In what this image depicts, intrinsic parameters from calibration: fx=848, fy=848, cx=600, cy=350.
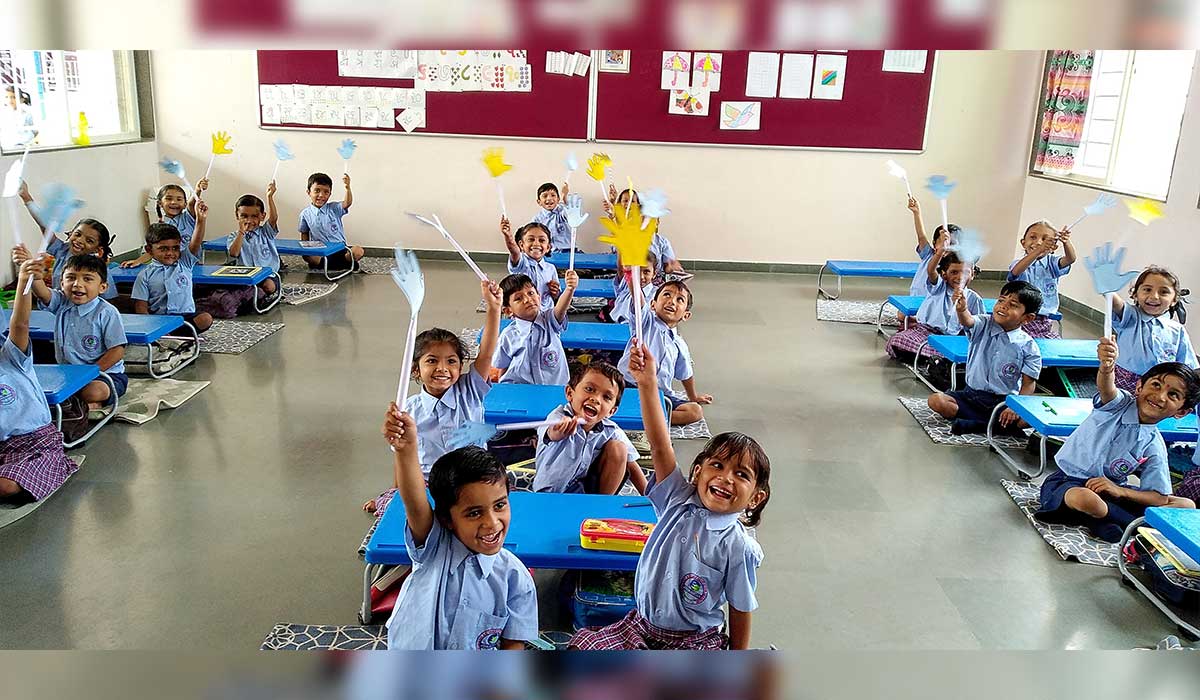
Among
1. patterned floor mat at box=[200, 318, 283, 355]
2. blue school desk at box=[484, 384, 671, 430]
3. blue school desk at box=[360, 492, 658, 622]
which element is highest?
blue school desk at box=[484, 384, 671, 430]

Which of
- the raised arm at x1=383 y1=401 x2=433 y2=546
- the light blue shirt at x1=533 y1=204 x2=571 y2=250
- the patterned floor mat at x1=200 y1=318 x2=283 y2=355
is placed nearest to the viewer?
the raised arm at x1=383 y1=401 x2=433 y2=546

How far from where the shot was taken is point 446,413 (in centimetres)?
329

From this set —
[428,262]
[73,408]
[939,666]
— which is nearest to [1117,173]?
[428,262]

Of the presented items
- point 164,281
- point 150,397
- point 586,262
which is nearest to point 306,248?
point 164,281

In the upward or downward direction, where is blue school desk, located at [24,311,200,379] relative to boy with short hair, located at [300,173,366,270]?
downward

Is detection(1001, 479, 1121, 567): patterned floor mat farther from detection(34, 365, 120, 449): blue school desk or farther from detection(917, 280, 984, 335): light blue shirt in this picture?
detection(34, 365, 120, 449): blue school desk

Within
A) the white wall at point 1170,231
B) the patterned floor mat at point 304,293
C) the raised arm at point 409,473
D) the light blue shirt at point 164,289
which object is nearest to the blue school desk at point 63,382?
the light blue shirt at point 164,289

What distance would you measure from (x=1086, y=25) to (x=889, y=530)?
370 cm

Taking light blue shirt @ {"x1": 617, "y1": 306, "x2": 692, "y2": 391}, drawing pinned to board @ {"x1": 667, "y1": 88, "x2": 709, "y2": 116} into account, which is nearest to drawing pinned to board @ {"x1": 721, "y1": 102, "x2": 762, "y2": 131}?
drawing pinned to board @ {"x1": 667, "y1": 88, "x2": 709, "y2": 116}

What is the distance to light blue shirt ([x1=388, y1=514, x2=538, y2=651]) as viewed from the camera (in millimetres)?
2055

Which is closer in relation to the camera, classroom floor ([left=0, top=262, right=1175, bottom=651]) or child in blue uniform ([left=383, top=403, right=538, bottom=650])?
child in blue uniform ([left=383, top=403, right=538, bottom=650])

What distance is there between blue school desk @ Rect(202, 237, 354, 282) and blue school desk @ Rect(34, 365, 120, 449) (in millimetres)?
3441

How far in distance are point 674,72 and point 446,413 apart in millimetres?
6149

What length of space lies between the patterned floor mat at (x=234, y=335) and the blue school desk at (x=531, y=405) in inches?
107
